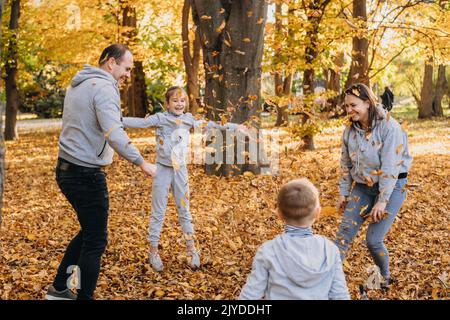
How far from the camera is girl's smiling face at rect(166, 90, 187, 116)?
544cm

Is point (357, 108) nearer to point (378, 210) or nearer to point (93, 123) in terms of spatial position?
point (378, 210)

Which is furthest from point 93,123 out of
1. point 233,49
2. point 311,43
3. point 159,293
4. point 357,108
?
point 311,43

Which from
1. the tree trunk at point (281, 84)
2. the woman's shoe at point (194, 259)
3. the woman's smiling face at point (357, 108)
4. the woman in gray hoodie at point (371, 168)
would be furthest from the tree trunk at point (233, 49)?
the woman's smiling face at point (357, 108)

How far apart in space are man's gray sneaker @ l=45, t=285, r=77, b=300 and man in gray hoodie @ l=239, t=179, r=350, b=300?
2120 millimetres

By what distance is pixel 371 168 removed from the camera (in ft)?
15.4

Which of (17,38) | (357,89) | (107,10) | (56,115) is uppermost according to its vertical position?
(107,10)

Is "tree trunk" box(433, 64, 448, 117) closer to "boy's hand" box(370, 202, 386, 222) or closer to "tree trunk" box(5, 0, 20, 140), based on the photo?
"tree trunk" box(5, 0, 20, 140)

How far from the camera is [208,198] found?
9.02 m

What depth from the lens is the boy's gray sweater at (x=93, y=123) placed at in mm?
4055

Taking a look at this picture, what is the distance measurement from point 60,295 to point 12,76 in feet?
54.9

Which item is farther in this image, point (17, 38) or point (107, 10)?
point (107, 10)

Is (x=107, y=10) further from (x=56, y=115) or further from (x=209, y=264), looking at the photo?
(x=56, y=115)

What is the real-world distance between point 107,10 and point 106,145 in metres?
18.0
